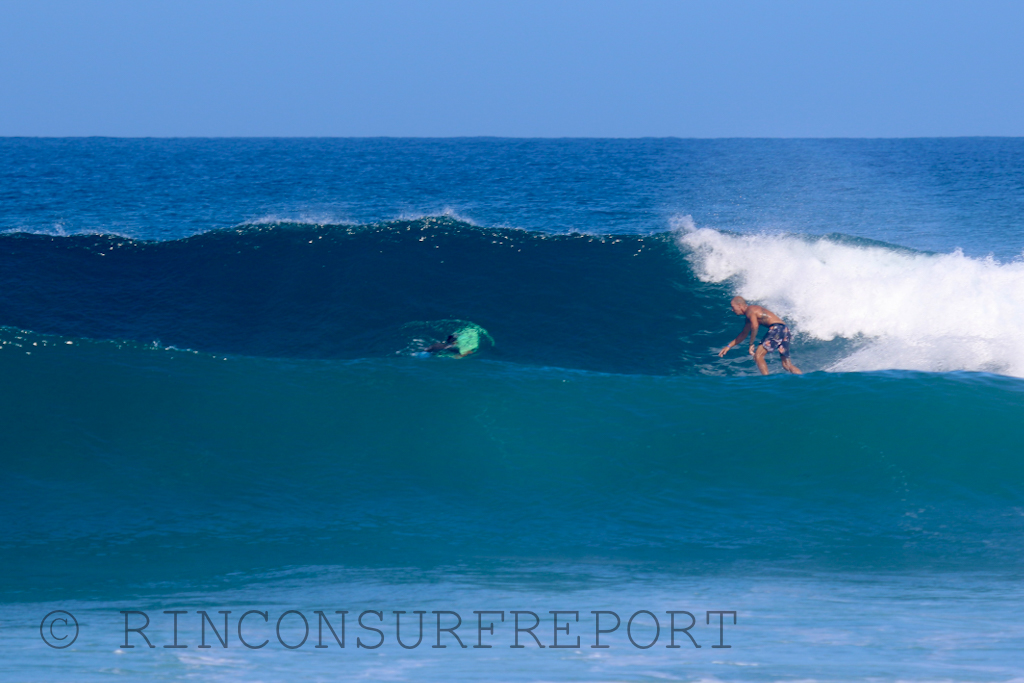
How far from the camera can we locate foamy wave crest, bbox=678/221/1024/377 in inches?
468

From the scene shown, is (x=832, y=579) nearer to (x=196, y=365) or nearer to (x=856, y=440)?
(x=856, y=440)

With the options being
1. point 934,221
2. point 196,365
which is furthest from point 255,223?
point 934,221

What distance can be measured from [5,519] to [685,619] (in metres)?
5.42

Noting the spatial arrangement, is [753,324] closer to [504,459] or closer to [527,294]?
[504,459]

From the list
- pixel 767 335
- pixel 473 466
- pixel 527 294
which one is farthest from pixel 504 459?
pixel 527 294

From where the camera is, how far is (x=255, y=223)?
1819 cm

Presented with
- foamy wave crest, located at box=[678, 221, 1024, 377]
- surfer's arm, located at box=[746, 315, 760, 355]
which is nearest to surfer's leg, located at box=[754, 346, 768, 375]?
surfer's arm, located at box=[746, 315, 760, 355]

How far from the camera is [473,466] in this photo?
8.13m

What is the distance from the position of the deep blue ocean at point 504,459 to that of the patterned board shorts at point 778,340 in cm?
104

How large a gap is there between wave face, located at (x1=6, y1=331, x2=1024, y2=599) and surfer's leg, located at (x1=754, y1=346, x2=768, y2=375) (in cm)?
127

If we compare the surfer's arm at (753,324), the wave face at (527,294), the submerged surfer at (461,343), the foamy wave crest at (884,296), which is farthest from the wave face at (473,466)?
the wave face at (527,294)

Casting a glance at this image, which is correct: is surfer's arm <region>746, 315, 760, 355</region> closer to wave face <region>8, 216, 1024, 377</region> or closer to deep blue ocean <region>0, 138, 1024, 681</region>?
deep blue ocean <region>0, 138, 1024, 681</region>

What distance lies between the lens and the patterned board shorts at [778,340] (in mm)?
10898

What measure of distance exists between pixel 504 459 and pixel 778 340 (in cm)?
444
